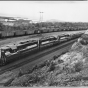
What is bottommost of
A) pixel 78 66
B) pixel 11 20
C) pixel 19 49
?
pixel 78 66

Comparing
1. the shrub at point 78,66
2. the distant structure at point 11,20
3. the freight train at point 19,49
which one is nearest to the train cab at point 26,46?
the freight train at point 19,49

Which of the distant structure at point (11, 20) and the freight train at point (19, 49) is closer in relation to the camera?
the distant structure at point (11, 20)

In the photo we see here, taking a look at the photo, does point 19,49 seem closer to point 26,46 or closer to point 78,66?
point 26,46

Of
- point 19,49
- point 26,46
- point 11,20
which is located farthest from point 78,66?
point 11,20

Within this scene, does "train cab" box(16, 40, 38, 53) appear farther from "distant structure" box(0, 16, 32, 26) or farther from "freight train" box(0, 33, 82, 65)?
"distant structure" box(0, 16, 32, 26)

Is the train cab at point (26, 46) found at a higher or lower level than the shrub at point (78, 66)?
higher

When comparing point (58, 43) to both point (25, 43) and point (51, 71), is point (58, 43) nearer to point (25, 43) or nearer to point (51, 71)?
point (25, 43)

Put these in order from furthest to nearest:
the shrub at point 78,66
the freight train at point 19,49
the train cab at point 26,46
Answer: the train cab at point 26,46 < the freight train at point 19,49 < the shrub at point 78,66

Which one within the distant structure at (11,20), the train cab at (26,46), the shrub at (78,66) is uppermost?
the distant structure at (11,20)

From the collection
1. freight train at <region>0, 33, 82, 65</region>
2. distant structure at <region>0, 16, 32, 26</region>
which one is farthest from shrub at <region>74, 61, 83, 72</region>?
freight train at <region>0, 33, 82, 65</region>

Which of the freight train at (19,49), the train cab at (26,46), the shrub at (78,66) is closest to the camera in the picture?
the shrub at (78,66)

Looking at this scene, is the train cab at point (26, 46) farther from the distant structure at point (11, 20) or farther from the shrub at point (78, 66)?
the shrub at point (78, 66)

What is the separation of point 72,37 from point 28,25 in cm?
1089

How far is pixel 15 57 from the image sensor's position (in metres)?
4.97
